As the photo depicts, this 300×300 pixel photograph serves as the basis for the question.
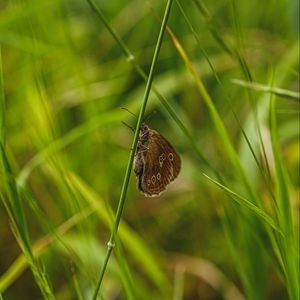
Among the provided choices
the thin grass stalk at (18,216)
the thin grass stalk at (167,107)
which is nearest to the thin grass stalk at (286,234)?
the thin grass stalk at (167,107)

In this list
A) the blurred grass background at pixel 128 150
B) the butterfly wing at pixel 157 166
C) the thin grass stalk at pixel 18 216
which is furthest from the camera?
the blurred grass background at pixel 128 150

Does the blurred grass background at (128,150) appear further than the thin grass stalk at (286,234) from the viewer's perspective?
Yes

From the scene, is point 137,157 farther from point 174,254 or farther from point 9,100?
point 9,100

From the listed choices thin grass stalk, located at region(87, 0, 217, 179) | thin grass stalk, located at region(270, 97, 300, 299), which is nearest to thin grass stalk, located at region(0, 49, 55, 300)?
thin grass stalk, located at region(87, 0, 217, 179)

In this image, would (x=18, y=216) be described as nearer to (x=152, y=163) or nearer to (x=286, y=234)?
(x=152, y=163)

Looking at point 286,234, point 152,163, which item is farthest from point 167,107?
point 286,234

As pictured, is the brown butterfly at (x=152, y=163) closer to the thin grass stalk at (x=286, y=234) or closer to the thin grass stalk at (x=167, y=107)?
the thin grass stalk at (x=167, y=107)
